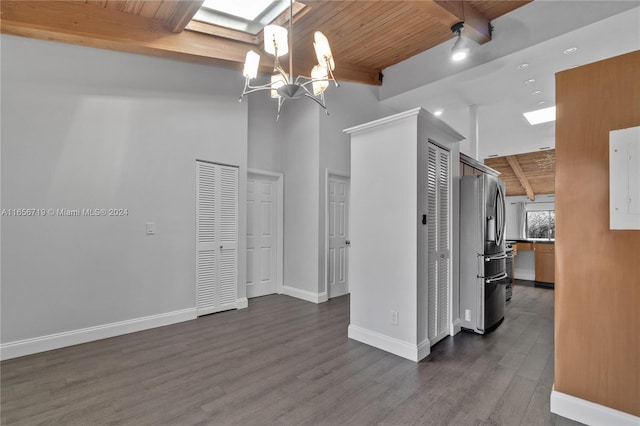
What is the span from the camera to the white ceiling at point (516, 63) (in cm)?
311

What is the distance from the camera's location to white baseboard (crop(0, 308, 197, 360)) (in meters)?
2.89

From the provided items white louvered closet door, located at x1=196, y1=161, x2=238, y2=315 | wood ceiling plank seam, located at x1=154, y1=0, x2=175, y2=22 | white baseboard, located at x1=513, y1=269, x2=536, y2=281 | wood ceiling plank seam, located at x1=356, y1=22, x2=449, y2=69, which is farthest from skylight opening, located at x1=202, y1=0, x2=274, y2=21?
white baseboard, located at x1=513, y1=269, x2=536, y2=281

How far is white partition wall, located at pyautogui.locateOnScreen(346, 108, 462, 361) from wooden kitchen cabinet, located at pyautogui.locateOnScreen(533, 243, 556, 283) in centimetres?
389

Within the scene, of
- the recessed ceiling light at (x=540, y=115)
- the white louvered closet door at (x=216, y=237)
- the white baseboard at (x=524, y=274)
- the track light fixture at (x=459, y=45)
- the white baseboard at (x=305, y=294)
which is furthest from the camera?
the white baseboard at (x=524, y=274)

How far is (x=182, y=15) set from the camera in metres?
3.14

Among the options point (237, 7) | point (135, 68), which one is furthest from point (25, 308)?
point (237, 7)

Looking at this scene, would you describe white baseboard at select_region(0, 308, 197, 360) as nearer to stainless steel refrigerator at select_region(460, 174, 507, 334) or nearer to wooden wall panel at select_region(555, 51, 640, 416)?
stainless steel refrigerator at select_region(460, 174, 507, 334)

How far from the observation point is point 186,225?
13.1 ft

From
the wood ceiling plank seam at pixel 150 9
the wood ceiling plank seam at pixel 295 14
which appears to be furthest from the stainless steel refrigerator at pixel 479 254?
the wood ceiling plank seam at pixel 150 9

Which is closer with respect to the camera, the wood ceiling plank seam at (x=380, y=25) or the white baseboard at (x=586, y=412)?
the white baseboard at (x=586, y=412)

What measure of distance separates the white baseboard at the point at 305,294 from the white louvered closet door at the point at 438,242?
199 centimetres

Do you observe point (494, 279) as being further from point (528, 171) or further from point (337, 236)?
point (528, 171)

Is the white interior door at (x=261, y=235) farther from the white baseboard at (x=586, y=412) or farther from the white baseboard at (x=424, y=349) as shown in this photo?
the white baseboard at (x=586, y=412)

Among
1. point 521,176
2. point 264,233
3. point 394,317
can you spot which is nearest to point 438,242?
point 394,317
